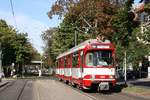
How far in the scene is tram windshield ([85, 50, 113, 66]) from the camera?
102ft

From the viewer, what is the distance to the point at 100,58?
31250 mm

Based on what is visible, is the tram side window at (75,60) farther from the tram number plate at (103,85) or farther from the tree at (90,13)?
the tree at (90,13)

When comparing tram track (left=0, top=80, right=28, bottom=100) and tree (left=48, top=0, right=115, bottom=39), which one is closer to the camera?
tram track (left=0, top=80, right=28, bottom=100)

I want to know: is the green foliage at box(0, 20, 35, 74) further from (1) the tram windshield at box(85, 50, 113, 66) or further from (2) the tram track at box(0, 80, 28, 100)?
(1) the tram windshield at box(85, 50, 113, 66)

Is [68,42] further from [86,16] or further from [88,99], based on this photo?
[88,99]

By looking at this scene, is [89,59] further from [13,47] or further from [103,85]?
[13,47]

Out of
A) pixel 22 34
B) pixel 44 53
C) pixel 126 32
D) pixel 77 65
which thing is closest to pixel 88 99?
pixel 77 65

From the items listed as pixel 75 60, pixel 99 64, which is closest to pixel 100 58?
pixel 99 64

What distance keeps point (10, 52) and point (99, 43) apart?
65950 millimetres

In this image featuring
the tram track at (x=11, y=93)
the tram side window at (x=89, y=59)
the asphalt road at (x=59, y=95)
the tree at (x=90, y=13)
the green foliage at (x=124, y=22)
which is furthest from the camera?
the tree at (x=90, y=13)

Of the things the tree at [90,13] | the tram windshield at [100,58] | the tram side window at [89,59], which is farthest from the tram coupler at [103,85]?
the tree at [90,13]

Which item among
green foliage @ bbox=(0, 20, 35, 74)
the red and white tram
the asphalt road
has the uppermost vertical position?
green foliage @ bbox=(0, 20, 35, 74)

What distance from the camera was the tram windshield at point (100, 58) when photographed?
31.2m

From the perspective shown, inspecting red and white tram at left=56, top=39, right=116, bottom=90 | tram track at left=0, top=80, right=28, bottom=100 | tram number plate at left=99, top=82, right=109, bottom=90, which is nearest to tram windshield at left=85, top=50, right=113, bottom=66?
red and white tram at left=56, top=39, right=116, bottom=90
